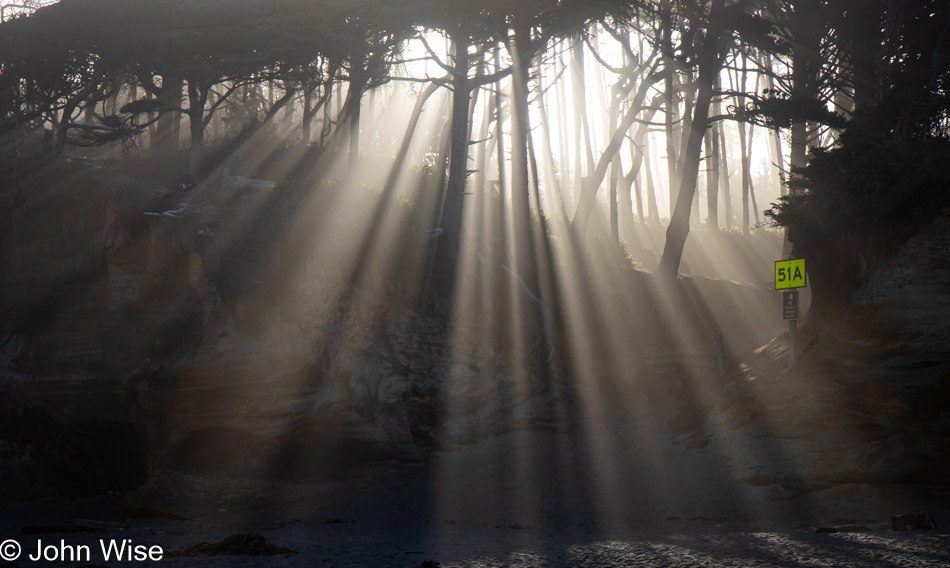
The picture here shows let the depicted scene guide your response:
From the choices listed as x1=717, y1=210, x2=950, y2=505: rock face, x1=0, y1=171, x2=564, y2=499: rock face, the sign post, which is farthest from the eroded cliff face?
x1=717, y1=210, x2=950, y2=505: rock face

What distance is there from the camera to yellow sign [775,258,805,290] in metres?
11.8

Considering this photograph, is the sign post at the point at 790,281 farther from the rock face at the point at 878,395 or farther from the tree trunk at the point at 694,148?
Answer: the tree trunk at the point at 694,148

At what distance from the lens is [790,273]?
12.0 metres

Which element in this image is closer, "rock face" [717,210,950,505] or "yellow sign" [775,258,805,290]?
"rock face" [717,210,950,505]

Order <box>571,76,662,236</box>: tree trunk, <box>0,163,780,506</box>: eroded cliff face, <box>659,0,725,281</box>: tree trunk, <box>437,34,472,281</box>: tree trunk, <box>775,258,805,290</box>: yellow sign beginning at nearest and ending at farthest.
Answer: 1. <box>775,258,805,290</box>: yellow sign
2. <box>0,163,780,506</box>: eroded cliff face
3. <box>437,34,472,281</box>: tree trunk
4. <box>659,0,725,281</box>: tree trunk
5. <box>571,76,662,236</box>: tree trunk

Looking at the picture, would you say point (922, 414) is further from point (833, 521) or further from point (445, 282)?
point (445, 282)

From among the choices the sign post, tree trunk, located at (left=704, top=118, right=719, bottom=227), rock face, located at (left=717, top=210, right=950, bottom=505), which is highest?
tree trunk, located at (left=704, top=118, right=719, bottom=227)

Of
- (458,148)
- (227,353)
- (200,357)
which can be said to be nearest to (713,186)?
(458,148)

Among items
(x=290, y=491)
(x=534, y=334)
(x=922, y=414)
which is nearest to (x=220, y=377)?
(x=290, y=491)

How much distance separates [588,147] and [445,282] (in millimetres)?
22458

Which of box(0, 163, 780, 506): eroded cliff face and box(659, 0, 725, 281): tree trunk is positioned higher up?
box(659, 0, 725, 281): tree trunk

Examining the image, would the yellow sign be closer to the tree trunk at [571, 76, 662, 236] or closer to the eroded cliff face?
the eroded cliff face

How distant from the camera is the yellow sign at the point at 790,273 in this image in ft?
38.7

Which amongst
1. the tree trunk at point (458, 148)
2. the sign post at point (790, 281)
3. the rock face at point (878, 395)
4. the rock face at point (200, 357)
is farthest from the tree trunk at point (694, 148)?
the rock face at point (878, 395)
